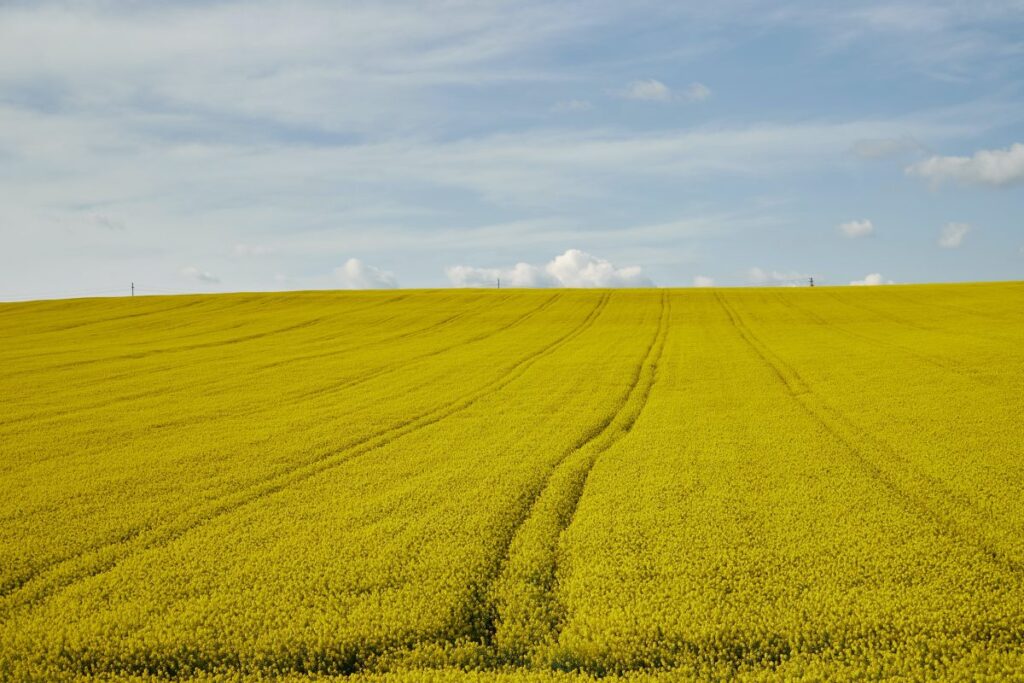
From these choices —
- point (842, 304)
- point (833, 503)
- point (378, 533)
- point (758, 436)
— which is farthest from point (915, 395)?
point (842, 304)

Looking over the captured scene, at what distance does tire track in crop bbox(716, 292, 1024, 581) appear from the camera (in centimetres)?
725

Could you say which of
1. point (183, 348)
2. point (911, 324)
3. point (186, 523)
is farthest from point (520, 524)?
point (911, 324)

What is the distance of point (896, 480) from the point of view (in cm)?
963

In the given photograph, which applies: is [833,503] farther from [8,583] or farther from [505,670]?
[8,583]

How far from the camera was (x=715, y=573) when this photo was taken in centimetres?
670

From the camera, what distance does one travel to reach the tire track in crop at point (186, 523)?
6789mm

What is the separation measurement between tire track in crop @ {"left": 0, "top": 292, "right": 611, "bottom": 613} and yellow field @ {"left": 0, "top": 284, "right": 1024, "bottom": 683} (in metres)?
0.05

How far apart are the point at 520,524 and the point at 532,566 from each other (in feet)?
4.14

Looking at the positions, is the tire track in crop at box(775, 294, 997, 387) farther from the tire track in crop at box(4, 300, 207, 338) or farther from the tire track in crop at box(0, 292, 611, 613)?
the tire track in crop at box(4, 300, 207, 338)

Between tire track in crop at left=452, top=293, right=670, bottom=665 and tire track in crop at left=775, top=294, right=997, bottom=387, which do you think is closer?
tire track in crop at left=452, top=293, right=670, bottom=665

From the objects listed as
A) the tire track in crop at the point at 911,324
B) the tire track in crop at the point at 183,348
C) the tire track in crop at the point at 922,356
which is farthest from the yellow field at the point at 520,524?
the tire track in crop at the point at 911,324

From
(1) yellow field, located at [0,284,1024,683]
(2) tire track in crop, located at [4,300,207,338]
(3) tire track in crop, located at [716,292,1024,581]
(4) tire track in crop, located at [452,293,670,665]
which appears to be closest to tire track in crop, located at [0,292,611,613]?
(1) yellow field, located at [0,284,1024,683]

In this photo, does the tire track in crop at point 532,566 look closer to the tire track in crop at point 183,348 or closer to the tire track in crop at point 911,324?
the tire track in crop at point 183,348

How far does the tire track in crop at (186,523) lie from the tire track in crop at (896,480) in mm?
7351
